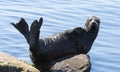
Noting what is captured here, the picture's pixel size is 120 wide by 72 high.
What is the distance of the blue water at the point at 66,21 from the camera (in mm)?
10734

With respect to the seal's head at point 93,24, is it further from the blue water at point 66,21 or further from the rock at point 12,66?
the rock at point 12,66

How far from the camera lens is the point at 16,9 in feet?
47.7

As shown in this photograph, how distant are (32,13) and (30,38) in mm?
5736

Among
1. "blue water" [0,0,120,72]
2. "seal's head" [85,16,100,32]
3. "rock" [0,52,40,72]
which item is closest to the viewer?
"rock" [0,52,40,72]

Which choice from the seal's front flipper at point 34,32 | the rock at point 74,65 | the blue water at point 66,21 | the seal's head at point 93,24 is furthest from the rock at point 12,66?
the blue water at point 66,21

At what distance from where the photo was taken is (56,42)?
9.21 m

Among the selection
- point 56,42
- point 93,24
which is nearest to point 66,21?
point 93,24

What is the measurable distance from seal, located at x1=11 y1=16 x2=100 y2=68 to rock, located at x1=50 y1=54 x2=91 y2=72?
2.03 feet

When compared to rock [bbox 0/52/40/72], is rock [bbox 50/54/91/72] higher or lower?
lower

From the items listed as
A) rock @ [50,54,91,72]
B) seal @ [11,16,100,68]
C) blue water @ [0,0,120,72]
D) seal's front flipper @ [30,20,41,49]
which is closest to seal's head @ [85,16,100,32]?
seal @ [11,16,100,68]

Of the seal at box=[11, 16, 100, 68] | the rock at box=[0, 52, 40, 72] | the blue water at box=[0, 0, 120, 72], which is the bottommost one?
the blue water at box=[0, 0, 120, 72]

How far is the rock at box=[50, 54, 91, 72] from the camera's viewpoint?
7.92m

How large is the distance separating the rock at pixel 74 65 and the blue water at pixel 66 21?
1895mm

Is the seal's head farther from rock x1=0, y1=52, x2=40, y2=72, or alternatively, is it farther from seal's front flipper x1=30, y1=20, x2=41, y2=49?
rock x1=0, y1=52, x2=40, y2=72
